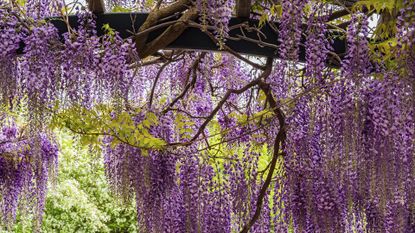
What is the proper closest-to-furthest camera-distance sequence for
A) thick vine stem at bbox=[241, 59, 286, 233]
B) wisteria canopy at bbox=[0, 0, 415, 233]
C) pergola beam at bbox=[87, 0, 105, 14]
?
wisteria canopy at bbox=[0, 0, 415, 233]
pergola beam at bbox=[87, 0, 105, 14]
thick vine stem at bbox=[241, 59, 286, 233]

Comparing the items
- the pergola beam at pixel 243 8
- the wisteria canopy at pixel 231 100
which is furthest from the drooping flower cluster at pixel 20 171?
the pergola beam at pixel 243 8

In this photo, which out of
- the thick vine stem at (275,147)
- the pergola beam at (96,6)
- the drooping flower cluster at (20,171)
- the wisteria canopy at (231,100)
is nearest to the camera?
→ the wisteria canopy at (231,100)

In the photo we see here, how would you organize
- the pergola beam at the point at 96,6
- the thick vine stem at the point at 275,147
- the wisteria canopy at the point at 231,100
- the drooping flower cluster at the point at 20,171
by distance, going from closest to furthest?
1. the wisteria canopy at the point at 231,100
2. the pergola beam at the point at 96,6
3. the thick vine stem at the point at 275,147
4. the drooping flower cluster at the point at 20,171

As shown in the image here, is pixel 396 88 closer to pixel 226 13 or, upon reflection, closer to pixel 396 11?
pixel 396 11

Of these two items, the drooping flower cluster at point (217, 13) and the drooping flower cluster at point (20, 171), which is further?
the drooping flower cluster at point (20, 171)

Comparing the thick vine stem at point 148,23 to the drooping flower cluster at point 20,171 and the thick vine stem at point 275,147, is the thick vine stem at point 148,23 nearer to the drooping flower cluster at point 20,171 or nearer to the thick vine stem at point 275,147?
the thick vine stem at point 275,147

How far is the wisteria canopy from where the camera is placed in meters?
3.81

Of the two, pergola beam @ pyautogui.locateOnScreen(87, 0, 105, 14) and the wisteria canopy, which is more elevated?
pergola beam @ pyautogui.locateOnScreen(87, 0, 105, 14)

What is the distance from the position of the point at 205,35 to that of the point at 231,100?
57.9 inches

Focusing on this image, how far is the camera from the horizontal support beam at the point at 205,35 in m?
4.15

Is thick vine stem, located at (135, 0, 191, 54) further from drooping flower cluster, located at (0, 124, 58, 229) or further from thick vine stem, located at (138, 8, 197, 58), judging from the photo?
drooping flower cluster, located at (0, 124, 58, 229)

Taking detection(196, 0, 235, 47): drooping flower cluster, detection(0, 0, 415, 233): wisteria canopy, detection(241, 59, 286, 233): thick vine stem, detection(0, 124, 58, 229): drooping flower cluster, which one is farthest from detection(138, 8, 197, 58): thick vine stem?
detection(0, 124, 58, 229): drooping flower cluster

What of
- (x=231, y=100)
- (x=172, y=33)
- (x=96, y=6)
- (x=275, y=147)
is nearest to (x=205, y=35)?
(x=172, y=33)

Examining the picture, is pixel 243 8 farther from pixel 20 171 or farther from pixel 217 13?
pixel 20 171
